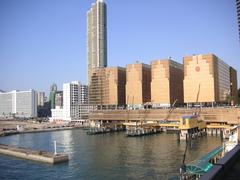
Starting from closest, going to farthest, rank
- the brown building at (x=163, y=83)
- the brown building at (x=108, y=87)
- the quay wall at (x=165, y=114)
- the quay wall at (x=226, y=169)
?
1. the quay wall at (x=226, y=169)
2. the quay wall at (x=165, y=114)
3. the brown building at (x=163, y=83)
4. the brown building at (x=108, y=87)

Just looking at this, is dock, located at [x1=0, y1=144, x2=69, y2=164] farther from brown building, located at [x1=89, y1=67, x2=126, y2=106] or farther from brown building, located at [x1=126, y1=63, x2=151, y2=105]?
brown building, located at [x1=89, y1=67, x2=126, y2=106]

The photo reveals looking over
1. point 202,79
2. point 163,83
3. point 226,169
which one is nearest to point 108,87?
point 163,83

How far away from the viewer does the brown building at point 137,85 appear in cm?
16862

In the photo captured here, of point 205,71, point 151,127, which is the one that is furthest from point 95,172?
point 205,71

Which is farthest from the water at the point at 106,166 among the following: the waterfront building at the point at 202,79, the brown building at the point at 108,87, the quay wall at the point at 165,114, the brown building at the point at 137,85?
the brown building at the point at 108,87

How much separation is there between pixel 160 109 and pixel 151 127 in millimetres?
18853

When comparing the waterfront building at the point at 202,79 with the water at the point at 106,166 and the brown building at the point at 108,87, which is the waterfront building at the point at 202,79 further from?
the water at the point at 106,166

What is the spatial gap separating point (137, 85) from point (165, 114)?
2828 cm

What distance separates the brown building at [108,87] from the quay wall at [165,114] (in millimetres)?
9484

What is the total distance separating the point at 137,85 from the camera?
555ft

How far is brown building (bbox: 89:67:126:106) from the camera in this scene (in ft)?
586

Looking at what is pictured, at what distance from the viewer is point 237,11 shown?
203ft

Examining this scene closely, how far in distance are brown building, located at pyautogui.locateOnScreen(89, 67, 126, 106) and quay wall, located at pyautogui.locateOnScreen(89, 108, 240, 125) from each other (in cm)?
948

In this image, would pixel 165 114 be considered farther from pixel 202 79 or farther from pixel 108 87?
pixel 108 87
